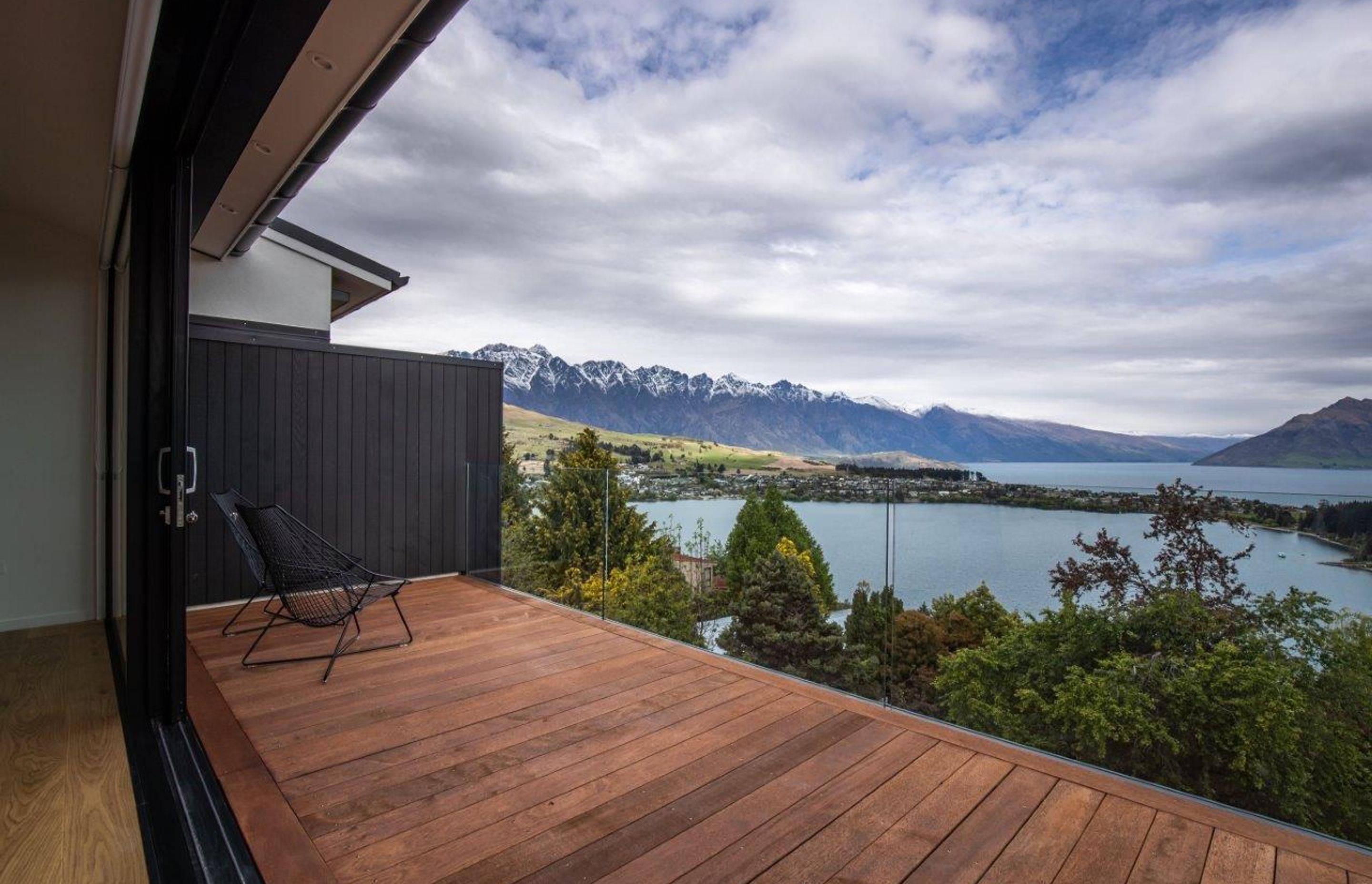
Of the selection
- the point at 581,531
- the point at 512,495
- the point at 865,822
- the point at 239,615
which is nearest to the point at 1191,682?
the point at 865,822

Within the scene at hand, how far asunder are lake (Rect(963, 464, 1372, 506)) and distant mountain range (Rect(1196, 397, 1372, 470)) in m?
4.05

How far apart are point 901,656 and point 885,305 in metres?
20.6

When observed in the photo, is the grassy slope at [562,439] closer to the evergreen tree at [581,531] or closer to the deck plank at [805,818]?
the evergreen tree at [581,531]

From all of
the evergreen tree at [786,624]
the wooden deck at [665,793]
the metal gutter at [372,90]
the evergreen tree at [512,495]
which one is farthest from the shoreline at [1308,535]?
the evergreen tree at [512,495]

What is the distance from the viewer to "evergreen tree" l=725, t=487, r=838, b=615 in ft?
10.7

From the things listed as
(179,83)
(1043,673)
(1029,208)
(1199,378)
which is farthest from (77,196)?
(1199,378)

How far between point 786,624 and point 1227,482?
1895 millimetres

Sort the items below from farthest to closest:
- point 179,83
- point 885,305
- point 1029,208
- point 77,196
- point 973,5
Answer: point 885,305 < point 1029,208 < point 973,5 < point 77,196 < point 179,83

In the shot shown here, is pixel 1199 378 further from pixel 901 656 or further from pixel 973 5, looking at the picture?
pixel 901 656

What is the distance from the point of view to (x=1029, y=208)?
15820mm

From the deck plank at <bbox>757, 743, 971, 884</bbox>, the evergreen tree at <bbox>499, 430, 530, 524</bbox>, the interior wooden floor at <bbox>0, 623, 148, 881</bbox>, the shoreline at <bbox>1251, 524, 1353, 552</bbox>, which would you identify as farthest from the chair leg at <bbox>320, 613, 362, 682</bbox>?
the shoreline at <bbox>1251, 524, 1353, 552</bbox>

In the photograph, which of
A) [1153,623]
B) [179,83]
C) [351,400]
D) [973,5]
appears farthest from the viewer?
[973,5]

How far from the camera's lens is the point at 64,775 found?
2.13m

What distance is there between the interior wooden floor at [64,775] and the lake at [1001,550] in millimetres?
2680
